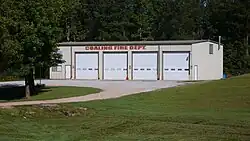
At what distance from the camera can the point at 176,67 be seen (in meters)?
55.0

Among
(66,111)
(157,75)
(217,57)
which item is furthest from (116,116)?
(217,57)

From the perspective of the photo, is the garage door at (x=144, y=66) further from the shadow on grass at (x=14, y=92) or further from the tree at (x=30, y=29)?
the tree at (x=30, y=29)

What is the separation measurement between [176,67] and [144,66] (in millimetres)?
3697

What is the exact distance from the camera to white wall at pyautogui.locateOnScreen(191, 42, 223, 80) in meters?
55.2

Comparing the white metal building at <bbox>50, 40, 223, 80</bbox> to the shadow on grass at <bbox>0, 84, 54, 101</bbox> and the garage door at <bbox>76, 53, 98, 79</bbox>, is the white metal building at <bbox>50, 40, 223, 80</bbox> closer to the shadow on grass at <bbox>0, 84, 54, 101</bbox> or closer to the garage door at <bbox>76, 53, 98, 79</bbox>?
the garage door at <bbox>76, 53, 98, 79</bbox>

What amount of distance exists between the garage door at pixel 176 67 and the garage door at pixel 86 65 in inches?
336

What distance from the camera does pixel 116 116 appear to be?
1766cm

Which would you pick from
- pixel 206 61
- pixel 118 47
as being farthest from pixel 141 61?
pixel 206 61

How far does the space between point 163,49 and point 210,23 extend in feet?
124

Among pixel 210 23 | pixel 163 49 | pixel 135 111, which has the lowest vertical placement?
pixel 135 111

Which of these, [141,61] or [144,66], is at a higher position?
[141,61]

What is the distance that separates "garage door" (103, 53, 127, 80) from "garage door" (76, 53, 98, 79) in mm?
1308

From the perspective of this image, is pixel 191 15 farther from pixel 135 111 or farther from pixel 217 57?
pixel 135 111

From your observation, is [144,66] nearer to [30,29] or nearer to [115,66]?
[115,66]
